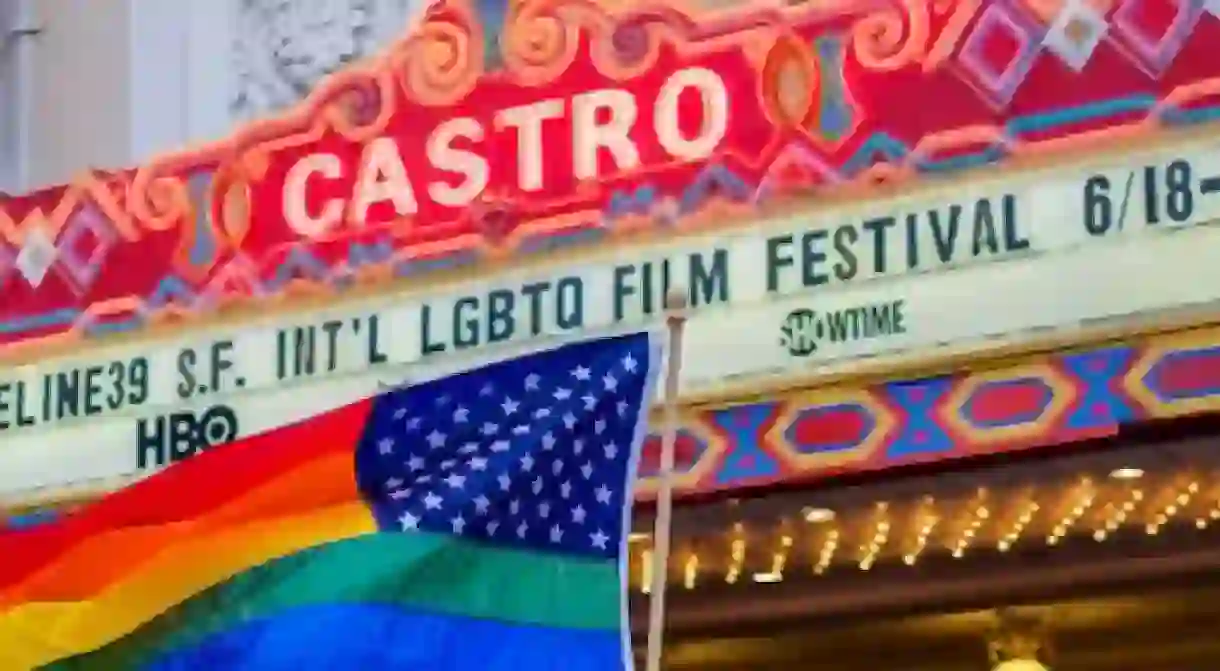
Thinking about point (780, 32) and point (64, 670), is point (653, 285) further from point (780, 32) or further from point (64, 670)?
point (64, 670)

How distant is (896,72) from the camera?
6.12m

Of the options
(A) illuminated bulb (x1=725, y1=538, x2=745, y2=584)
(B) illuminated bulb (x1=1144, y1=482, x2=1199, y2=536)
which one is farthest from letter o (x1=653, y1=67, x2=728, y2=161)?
(B) illuminated bulb (x1=1144, y1=482, x2=1199, y2=536)

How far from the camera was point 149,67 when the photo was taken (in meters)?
9.32

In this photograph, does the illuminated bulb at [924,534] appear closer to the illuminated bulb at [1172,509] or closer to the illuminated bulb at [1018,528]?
the illuminated bulb at [1018,528]

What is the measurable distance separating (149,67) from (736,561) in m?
3.47

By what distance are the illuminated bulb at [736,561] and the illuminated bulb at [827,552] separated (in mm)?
206

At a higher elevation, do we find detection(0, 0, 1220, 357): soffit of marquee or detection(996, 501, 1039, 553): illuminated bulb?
detection(0, 0, 1220, 357): soffit of marquee

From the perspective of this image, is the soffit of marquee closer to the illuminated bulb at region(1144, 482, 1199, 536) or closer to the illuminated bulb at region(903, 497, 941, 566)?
the illuminated bulb at region(903, 497, 941, 566)

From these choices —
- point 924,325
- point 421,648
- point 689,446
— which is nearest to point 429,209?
point 689,446

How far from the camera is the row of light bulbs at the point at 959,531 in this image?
253 inches

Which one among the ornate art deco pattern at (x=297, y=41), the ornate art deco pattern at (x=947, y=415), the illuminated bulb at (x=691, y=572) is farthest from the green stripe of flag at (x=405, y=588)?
the ornate art deco pattern at (x=297, y=41)

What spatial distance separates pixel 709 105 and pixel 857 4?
1.42 ft

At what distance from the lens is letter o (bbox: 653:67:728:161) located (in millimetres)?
6309

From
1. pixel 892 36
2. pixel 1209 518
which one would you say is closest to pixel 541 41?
pixel 892 36
